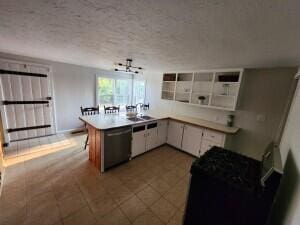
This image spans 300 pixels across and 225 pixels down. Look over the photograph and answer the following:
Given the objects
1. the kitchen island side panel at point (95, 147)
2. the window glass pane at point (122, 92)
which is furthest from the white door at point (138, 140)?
the window glass pane at point (122, 92)

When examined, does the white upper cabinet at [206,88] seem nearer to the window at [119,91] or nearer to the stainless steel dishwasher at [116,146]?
the window at [119,91]

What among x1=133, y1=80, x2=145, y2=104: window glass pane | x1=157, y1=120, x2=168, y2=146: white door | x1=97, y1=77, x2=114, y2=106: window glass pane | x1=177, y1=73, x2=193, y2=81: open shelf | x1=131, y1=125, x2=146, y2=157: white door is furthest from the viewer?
x1=133, y1=80, x2=145, y2=104: window glass pane

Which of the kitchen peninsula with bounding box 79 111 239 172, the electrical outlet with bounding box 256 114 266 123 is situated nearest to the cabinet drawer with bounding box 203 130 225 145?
the kitchen peninsula with bounding box 79 111 239 172

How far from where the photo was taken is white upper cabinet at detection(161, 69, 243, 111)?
2.98 meters

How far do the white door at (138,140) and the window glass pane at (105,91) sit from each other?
2.73 meters

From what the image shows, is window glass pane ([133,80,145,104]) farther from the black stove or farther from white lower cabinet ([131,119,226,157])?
the black stove

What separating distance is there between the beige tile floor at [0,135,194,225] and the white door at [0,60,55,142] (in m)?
0.58

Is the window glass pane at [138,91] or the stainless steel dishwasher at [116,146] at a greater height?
the window glass pane at [138,91]

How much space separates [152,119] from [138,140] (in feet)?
1.96

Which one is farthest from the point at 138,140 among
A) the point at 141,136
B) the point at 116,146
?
the point at 116,146

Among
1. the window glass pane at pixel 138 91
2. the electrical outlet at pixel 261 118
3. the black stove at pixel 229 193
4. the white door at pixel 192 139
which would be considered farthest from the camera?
the window glass pane at pixel 138 91

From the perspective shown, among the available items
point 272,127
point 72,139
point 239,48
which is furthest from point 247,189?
point 72,139

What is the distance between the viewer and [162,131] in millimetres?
3629

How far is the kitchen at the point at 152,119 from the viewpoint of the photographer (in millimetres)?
1068
